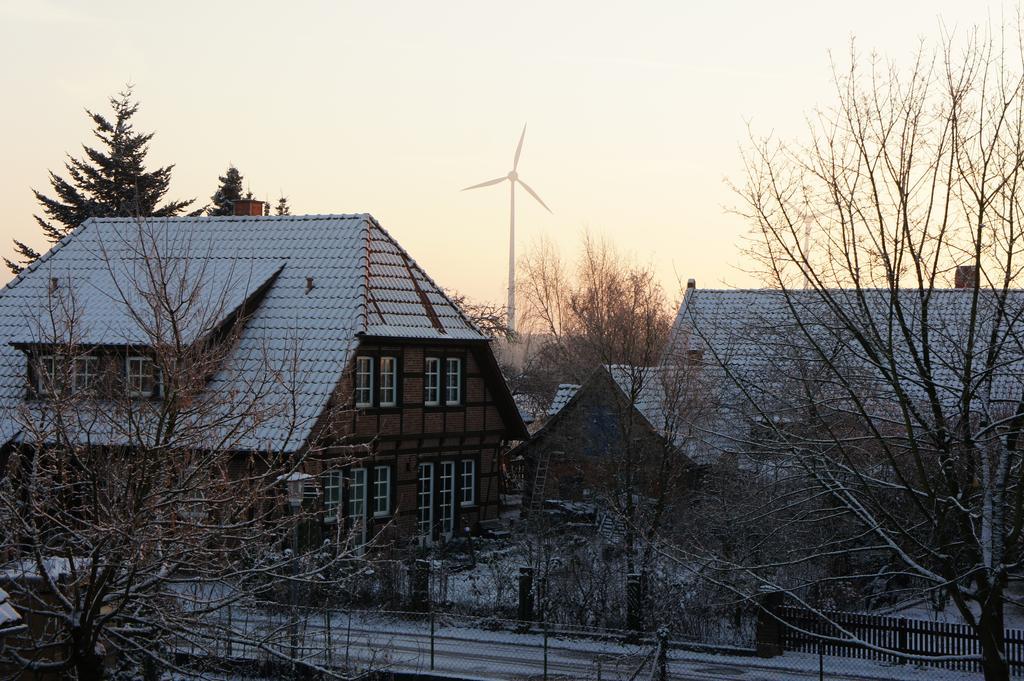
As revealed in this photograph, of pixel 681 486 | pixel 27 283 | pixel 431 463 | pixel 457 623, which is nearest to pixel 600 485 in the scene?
pixel 681 486

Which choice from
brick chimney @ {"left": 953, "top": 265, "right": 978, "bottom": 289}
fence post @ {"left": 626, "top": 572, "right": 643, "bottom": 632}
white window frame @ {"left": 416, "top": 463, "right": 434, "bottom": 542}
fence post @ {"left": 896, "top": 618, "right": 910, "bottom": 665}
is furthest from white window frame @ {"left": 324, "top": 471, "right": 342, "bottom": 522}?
brick chimney @ {"left": 953, "top": 265, "right": 978, "bottom": 289}

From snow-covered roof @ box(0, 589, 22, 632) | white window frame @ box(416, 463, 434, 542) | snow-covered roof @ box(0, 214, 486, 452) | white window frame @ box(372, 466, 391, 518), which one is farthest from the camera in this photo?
white window frame @ box(416, 463, 434, 542)

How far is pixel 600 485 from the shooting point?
26219 mm

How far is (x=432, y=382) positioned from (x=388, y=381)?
1.63 metres

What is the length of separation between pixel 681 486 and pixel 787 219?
50.9 ft

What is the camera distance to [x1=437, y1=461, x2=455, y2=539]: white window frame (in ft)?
90.3

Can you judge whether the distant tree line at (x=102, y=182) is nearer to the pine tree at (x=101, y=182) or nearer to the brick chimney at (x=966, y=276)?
the pine tree at (x=101, y=182)

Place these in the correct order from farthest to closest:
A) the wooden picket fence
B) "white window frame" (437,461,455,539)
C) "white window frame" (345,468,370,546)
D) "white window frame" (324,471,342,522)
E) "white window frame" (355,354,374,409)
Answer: "white window frame" (437,461,455,539)
"white window frame" (355,354,374,409)
"white window frame" (345,468,370,546)
"white window frame" (324,471,342,522)
the wooden picket fence

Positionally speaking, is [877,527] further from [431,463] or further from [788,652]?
[431,463]

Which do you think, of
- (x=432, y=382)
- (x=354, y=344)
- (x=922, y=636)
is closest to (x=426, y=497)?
(x=432, y=382)

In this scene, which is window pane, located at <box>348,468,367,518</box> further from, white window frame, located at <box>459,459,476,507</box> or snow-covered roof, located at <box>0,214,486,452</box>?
white window frame, located at <box>459,459,476,507</box>

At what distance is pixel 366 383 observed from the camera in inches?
1009

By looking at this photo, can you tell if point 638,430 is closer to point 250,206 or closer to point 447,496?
point 447,496

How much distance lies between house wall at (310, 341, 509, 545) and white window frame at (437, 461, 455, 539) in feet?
0.43
